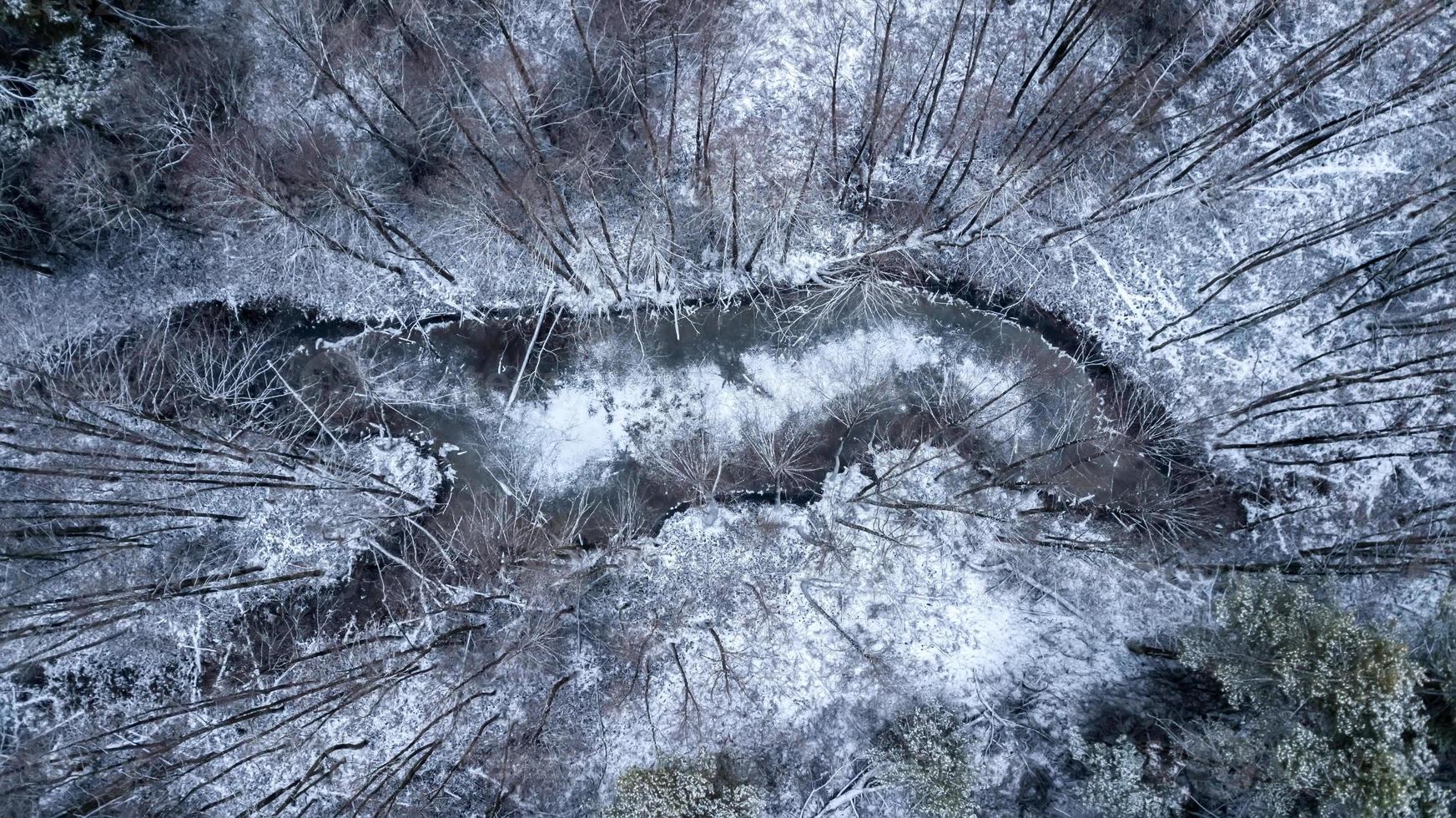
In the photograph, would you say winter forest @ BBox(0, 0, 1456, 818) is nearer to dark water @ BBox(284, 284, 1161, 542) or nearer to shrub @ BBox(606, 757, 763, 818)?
dark water @ BBox(284, 284, 1161, 542)

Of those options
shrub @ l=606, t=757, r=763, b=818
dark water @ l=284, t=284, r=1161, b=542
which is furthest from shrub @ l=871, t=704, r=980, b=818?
dark water @ l=284, t=284, r=1161, b=542

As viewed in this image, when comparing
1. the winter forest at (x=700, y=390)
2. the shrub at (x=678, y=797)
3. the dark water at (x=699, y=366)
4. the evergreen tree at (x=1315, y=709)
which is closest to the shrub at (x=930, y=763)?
the winter forest at (x=700, y=390)

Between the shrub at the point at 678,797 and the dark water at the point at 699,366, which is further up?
the dark water at the point at 699,366

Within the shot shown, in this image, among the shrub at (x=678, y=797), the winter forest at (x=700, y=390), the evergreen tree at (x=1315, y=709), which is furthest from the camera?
the winter forest at (x=700, y=390)

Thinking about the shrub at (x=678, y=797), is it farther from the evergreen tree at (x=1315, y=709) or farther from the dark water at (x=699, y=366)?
the evergreen tree at (x=1315, y=709)

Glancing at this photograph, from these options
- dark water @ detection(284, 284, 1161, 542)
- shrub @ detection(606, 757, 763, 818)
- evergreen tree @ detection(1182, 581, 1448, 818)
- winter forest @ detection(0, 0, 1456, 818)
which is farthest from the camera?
dark water @ detection(284, 284, 1161, 542)

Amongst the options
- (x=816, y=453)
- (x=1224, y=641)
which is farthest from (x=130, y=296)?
(x=1224, y=641)

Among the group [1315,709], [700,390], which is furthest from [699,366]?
[1315,709]

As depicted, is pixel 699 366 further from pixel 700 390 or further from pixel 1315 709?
pixel 1315 709
